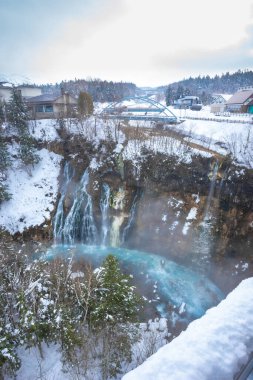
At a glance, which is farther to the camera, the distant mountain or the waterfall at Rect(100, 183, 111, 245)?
the distant mountain

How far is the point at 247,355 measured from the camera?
373 centimetres

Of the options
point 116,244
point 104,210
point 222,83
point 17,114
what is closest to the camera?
point 116,244

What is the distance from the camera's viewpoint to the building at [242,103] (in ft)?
169

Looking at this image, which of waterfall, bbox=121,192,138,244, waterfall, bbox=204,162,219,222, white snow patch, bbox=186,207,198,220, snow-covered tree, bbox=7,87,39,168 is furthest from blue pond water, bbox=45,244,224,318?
snow-covered tree, bbox=7,87,39,168

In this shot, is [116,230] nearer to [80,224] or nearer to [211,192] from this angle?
[80,224]

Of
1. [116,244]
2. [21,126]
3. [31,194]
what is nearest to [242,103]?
[116,244]

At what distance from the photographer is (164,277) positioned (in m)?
23.4

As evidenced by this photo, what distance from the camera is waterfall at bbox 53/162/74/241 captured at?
28.7 meters

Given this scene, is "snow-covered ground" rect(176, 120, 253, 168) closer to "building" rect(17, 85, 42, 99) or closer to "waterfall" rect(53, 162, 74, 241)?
"waterfall" rect(53, 162, 74, 241)

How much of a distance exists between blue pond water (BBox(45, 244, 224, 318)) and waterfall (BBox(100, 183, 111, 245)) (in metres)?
1.58

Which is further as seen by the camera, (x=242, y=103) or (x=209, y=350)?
(x=242, y=103)

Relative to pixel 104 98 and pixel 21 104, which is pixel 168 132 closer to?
pixel 21 104

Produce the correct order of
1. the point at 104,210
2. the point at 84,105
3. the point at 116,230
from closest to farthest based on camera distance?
the point at 116,230 → the point at 104,210 → the point at 84,105

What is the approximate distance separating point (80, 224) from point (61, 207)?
336 cm
